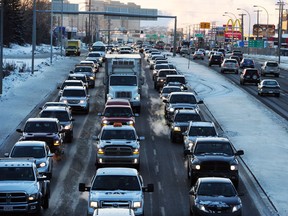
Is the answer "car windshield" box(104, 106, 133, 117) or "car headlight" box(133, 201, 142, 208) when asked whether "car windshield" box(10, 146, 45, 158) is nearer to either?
"car headlight" box(133, 201, 142, 208)

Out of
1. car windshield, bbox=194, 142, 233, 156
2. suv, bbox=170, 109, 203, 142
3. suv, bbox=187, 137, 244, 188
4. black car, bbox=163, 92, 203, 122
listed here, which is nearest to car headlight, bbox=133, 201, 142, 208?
suv, bbox=187, 137, 244, 188

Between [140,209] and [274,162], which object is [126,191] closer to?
[140,209]

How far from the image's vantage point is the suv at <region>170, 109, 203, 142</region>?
36375mm

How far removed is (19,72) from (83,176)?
48.1 metres

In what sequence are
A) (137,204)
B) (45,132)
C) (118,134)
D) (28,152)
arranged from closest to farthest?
(137,204) → (28,152) → (118,134) → (45,132)

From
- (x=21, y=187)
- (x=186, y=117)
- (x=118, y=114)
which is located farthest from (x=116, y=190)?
(x=118, y=114)

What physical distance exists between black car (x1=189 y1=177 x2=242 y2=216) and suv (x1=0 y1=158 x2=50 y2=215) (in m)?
4.32

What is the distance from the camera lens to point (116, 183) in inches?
816

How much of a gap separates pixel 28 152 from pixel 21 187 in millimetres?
5105

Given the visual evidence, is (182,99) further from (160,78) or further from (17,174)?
(17,174)

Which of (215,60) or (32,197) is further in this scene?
(215,60)

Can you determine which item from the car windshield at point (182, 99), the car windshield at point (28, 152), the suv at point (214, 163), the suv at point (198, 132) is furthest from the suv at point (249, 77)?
the car windshield at point (28, 152)

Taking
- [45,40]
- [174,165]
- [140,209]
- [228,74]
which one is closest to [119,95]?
[174,165]

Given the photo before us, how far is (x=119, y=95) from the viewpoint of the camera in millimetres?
47156
